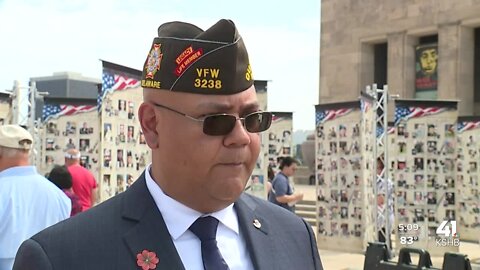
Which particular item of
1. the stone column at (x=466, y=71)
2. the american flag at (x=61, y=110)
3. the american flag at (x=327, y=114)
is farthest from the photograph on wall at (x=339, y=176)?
the stone column at (x=466, y=71)

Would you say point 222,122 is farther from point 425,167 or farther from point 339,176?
point 425,167

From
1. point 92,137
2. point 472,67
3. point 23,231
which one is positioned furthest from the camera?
point 472,67

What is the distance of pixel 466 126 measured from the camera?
40.5ft

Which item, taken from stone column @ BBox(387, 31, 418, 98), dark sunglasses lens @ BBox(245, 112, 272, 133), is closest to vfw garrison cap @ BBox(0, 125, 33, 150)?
dark sunglasses lens @ BBox(245, 112, 272, 133)

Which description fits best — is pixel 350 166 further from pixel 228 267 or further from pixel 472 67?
pixel 472 67

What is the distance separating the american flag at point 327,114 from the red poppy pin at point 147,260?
32.7 ft

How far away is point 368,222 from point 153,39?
32.7ft

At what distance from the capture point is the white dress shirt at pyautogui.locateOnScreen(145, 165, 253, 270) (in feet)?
5.54

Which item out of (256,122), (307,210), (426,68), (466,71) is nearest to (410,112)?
(307,210)

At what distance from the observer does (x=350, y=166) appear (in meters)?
11.4

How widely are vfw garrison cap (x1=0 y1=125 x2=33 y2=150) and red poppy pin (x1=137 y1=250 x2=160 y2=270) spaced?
8.95 ft

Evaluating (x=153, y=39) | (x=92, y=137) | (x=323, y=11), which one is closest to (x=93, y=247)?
(x=153, y=39)

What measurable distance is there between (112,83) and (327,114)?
17.7ft

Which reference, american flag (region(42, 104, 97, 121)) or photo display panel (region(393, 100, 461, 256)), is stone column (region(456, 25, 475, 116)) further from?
american flag (region(42, 104, 97, 121))
